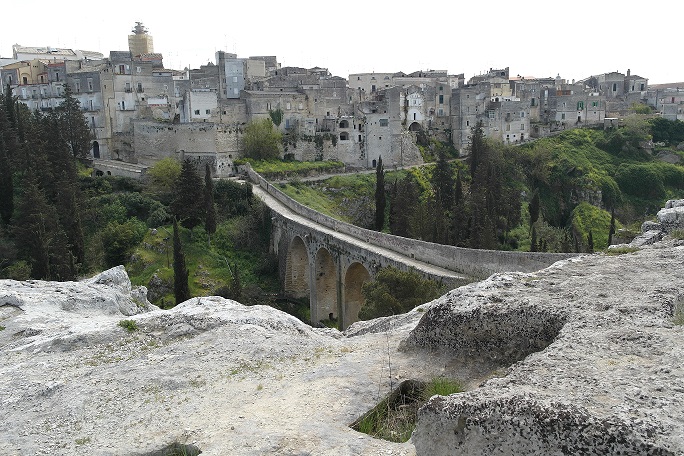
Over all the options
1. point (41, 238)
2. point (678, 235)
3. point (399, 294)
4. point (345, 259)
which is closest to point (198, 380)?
point (678, 235)

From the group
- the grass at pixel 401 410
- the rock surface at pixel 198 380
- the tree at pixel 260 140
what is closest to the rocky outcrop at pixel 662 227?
the rock surface at pixel 198 380

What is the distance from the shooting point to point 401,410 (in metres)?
7.79

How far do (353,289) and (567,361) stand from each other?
22277 mm

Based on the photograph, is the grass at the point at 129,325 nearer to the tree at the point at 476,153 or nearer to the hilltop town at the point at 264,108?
the hilltop town at the point at 264,108

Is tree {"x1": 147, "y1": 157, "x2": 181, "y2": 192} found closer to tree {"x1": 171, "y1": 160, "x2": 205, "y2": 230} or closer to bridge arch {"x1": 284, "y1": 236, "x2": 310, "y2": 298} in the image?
tree {"x1": 171, "y1": 160, "x2": 205, "y2": 230}

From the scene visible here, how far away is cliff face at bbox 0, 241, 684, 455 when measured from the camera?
5.45m

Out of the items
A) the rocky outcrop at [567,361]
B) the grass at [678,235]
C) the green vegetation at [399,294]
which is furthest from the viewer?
the green vegetation at [399,294]

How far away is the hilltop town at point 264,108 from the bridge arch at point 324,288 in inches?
715

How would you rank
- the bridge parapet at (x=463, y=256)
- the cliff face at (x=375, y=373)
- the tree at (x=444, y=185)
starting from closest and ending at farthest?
the cliff face at (x=375, y=373), the bridge parapet at (x=463, y=256), the tree at (x=444, y=185)

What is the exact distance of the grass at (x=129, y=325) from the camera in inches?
422

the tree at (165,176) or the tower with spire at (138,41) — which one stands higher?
the tower with spire at (138,41)

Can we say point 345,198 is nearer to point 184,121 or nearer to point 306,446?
point 184,121

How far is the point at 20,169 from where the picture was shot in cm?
3703

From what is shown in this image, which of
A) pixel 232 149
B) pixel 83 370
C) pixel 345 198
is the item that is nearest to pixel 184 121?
pixel 232 149
